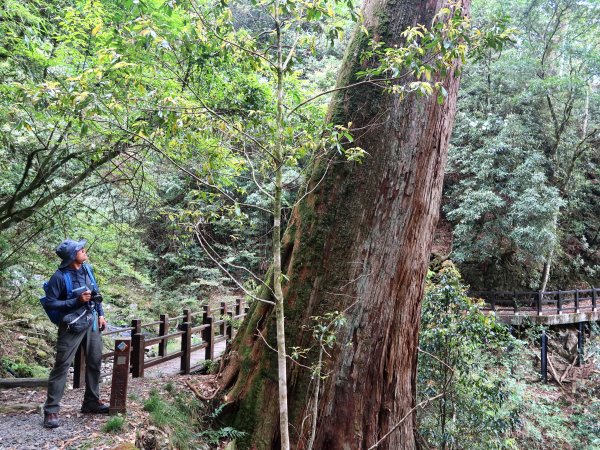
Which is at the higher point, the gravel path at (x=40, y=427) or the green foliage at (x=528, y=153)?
the green foliage at (x=528, y=153)

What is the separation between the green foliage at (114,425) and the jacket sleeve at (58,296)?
3.85 feet

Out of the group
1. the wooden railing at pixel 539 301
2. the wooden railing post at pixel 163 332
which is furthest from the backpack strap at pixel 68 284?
the wooden railing at pixel 539 301

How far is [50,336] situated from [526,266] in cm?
1900

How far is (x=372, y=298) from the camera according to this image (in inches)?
182

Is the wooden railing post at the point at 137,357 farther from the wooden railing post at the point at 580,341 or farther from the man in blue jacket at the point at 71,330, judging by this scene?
the wooden railing post at the point at 580,341

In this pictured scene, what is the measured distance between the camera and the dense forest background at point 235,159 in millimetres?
3646

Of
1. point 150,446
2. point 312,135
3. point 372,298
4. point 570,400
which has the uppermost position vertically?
point 312,135

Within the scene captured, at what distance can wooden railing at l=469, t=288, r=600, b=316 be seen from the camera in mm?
18281

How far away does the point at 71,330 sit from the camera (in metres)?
4.34

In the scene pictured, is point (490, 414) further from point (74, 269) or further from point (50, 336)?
point (50, 336)

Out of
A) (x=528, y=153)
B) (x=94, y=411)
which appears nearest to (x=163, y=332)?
(x=94, y=411)

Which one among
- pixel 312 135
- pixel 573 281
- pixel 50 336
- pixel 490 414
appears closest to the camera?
pixel 312 135

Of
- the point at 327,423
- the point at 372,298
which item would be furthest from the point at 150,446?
the point at 372,298

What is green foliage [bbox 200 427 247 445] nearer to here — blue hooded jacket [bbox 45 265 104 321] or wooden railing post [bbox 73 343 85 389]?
blue hooded jacket [bbox 45 265 104 321]
